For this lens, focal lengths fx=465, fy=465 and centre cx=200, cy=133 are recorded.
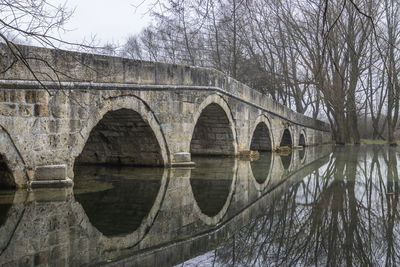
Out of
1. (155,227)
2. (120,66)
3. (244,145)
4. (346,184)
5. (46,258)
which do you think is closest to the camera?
(46,258)

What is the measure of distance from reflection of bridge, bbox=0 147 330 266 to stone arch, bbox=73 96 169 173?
2.11 meters

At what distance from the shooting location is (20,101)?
6.02m

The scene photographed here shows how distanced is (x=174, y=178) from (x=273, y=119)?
9.11 meters

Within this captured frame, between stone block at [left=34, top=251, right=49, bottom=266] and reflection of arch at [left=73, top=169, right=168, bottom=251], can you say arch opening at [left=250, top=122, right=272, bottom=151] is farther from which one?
stone block at [left=34, top=251, right=49, bottom=266]

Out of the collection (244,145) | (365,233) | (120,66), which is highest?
(120,66)

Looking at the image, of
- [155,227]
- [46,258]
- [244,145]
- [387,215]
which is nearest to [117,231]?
[155,227]

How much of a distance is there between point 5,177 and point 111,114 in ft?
9.14

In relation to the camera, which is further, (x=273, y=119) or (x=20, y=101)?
(x=273, y=119)

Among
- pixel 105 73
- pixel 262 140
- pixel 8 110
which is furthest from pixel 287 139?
pixel 8 110

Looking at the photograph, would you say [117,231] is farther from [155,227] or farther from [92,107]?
[92,107]

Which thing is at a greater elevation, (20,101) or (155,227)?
(20,101)

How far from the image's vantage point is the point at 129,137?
9.09m

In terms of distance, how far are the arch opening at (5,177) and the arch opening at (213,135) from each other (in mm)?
6003

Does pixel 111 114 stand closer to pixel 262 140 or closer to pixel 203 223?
pixel 203 223
